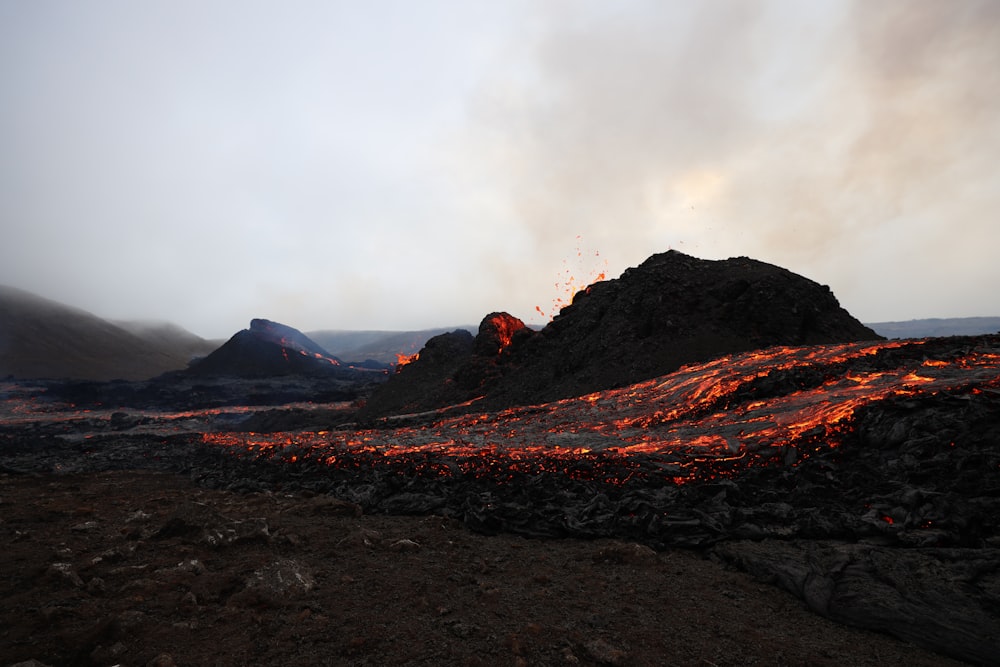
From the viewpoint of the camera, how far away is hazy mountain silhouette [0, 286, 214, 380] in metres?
90.2

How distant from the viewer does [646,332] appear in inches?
1179

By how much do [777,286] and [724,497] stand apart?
24088 mm

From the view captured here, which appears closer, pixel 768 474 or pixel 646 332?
pixel 768 474

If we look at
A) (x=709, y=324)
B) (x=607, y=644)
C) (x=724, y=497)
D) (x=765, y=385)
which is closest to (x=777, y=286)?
(x=709, y=324)

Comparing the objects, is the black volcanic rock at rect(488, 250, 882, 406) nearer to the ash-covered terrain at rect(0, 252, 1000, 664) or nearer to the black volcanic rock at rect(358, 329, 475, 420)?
the ash-covered terrain at rect(0, 252, 1000, 664)

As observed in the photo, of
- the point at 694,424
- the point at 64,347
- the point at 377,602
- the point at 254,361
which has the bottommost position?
the point at 377,602

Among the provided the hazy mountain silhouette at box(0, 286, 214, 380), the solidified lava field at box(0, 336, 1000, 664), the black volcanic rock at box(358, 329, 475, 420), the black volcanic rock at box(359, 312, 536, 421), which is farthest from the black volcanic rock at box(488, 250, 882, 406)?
the hazy mountain silhouette at box(0, 286, 214, 380)

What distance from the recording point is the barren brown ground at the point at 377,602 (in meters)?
4.99

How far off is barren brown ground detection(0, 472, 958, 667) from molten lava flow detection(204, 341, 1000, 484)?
4.69m

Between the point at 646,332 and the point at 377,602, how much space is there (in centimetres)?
2667

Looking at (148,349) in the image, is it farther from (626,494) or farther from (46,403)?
(626,494)

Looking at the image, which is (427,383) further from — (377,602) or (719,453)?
(377,602)

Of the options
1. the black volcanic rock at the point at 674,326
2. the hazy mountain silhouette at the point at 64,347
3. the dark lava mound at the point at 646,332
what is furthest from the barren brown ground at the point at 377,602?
the hazy mountain silhouette at the point at 64,347

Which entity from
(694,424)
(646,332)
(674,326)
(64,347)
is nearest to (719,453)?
(694,424)
